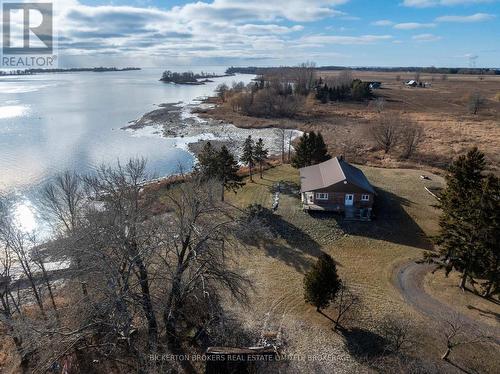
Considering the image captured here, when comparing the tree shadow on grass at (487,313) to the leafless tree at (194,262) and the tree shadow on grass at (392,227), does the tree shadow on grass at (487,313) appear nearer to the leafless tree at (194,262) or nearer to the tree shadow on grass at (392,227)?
the tree shadow on grass at (392,227)

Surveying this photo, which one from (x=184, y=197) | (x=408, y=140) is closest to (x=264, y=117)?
(x=408, y=140)

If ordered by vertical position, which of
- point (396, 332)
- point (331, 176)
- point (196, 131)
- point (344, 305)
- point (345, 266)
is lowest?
point (396, 332)

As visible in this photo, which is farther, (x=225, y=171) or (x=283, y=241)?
(x=225, y=171)

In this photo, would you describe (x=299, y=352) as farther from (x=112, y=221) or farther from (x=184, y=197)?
(x=112, y=221)

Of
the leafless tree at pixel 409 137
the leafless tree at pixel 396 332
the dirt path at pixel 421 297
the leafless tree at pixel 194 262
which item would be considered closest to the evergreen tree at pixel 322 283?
the leafless tree at pixel 396 332

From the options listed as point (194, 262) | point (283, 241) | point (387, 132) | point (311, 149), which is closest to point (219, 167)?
point (283, 241)

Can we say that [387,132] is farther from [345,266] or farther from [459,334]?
[459,334]

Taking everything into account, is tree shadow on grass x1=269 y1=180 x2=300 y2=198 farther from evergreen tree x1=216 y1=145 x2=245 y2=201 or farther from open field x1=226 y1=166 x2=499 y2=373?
evergreen tree x1=216 y1=145 x2=245 y2=201
